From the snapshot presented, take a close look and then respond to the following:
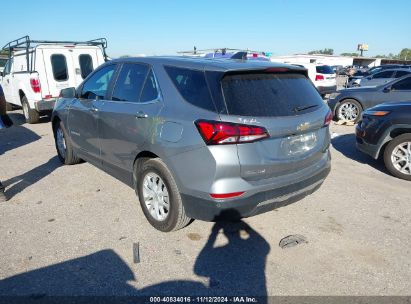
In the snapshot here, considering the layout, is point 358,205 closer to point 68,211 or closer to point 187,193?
point 187,193

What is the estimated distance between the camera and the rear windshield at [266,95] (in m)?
2.82

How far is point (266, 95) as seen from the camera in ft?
9.80

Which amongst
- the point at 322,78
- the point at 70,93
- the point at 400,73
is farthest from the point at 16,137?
the point at 400,73

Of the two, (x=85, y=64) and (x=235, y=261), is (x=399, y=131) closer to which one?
(x=235, y=261)

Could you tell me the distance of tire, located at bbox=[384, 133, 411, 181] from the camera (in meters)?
5.04

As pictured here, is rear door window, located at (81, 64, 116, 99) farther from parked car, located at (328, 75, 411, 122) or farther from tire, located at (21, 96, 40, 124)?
parked car, located at (328, 75, 411, 122)

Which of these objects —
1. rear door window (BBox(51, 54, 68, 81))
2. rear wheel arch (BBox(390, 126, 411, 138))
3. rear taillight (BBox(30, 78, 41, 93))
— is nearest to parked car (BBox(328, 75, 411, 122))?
rear wheel arch (BBox(390, 126, 411, 138))

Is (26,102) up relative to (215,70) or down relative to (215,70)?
down

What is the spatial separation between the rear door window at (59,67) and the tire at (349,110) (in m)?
7.65

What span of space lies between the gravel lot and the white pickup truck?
4.89 m

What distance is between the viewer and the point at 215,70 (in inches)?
115

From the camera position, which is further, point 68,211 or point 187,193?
point 68,211

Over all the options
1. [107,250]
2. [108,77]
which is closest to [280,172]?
[107,250]

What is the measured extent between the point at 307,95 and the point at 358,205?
1692mm
